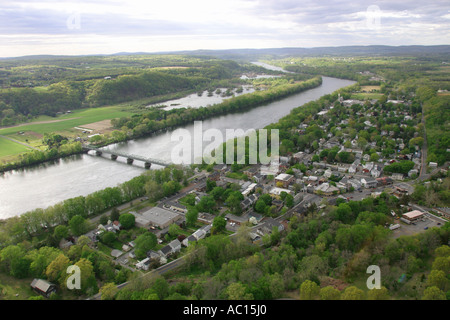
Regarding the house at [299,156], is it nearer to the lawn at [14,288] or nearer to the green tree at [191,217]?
the green tree at [191,217]

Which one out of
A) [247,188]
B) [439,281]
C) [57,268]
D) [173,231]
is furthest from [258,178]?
[57,268]

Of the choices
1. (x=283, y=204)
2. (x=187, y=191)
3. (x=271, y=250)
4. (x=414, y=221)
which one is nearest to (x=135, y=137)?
(x=187, y=191)

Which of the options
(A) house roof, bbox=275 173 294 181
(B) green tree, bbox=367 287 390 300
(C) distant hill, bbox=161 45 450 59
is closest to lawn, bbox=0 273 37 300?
(B) green tree, bbox=367 287 390 300

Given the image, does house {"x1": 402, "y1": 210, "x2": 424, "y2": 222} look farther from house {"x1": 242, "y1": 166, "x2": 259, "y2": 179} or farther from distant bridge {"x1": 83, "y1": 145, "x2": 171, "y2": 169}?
distant bridge {"x1": 83, "y1": 145, "x2": 171, "y2": 169}

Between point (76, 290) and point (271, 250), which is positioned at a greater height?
point (271, 250)

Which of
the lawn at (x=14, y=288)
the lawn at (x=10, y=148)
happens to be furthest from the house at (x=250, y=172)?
the lawn at (x=10, y=148)

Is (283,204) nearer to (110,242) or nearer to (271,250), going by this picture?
(271,250)

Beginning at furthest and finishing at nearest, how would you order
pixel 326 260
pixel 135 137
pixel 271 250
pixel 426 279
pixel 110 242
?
pixel 135 137 → pixel 110 242 → pixel 271 250 → pixel 326 260 → pixel 426 279
